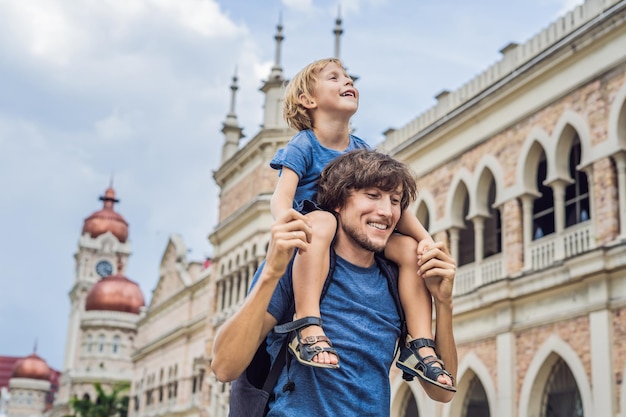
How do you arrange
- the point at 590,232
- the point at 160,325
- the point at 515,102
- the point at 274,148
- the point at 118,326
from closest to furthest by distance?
the point at 590,232, the point at 515,102, the point at 274,148, the point at 160,325, the point at 118,326

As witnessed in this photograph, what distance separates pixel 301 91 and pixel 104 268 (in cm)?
5975

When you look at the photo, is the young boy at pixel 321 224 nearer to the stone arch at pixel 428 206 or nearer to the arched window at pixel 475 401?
the arched window at pixel 475 401

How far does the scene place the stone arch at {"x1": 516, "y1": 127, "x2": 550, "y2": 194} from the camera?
1425cm

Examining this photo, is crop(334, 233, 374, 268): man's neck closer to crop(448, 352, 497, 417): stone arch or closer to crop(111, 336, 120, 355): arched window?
crop(448, 352, 497, 417): stone arch

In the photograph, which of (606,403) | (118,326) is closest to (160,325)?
(118,326)

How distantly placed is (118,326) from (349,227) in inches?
1877

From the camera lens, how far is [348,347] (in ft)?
9.48

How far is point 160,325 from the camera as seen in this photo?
107ft

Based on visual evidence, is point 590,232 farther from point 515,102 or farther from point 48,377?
point 48,377

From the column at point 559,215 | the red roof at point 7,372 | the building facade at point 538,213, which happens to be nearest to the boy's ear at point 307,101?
the building facade at point 538,213

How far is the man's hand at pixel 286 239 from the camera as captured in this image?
2.70 m

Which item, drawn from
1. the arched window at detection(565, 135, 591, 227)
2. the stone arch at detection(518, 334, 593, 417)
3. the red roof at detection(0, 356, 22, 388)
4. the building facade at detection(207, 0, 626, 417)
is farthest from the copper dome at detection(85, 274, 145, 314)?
the stone arch at detection(518, 334, 593, 417)

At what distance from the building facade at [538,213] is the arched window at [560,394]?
0.02 m

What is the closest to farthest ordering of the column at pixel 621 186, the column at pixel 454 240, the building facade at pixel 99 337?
the column at pixel 621 186 < the column at pixel 454 240 < the building facade at pixel 99 337
